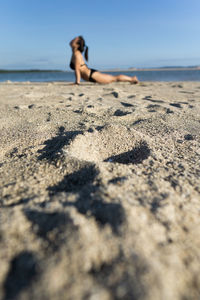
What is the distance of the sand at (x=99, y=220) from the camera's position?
17.6 inches

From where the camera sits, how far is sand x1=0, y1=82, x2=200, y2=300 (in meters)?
0.45

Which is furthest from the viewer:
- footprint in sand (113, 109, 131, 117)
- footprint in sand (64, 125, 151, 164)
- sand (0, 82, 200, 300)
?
footprint in sand (113, 109, 131, 117)

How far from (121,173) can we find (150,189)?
15 centimetres

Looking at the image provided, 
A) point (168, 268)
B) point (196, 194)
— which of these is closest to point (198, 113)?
point (196, 194)

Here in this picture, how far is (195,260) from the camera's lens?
51 centimetres

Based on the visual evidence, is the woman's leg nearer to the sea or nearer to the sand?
the sand

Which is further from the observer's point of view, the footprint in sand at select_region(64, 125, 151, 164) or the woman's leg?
the woman's leg

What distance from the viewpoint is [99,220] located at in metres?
0.60

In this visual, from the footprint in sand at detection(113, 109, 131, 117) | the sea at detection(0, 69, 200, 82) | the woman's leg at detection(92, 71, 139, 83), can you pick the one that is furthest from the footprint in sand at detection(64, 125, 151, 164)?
the sea at detection(0, 69, 200, 82)

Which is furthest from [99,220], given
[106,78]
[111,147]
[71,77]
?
[71,77]

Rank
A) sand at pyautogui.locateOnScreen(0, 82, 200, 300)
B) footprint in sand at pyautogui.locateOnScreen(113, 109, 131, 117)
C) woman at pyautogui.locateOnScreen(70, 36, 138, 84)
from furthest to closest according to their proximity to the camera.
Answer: woman at pyautogui.locateOnScreen(70, 36, 138, 84) → footprint in sand at pyautogui.locateOnScreen(113, 109, 131, 117) → sand at pyautogui.locateOnScreen(0, 82, 200, 300)

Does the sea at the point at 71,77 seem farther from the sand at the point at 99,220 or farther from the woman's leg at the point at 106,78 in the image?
the sand at the point at 99,220

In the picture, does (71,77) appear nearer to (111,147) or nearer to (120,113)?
(120,113)

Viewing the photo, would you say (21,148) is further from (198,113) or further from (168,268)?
(198,113)
